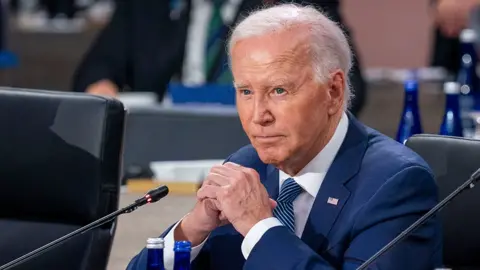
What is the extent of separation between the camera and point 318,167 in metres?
2.41

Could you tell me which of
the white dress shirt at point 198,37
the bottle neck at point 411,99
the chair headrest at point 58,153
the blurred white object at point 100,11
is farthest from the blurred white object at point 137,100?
the blurred white object at point 100,11

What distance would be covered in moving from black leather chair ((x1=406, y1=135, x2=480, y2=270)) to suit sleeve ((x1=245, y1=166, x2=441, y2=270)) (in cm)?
30

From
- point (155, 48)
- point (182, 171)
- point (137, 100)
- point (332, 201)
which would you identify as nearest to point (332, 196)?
point (332, 201)

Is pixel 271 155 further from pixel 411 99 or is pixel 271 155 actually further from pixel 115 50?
pixel 115 50

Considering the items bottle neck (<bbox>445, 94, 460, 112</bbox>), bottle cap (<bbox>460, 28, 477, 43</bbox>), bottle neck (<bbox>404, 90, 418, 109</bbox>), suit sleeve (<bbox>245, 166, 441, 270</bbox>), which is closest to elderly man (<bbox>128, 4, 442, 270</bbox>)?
suit sleeve (<bbox>245, 166, 441, 270</bbox>)

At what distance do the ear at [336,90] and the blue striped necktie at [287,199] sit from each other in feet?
0.55

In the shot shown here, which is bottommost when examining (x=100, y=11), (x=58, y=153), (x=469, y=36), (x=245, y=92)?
(x=100, y=11)

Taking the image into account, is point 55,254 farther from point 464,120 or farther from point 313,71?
point 464,120

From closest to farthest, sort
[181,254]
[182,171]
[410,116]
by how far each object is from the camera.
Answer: [181,254], [410,116], [182,171]

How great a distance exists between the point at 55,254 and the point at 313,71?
2.94 ft

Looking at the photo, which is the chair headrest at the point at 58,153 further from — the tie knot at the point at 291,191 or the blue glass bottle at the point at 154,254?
the blue glass bottle at the point at 154,254

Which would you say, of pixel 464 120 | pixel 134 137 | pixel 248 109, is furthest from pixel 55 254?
pixel 464 120

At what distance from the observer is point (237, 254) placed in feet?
8.09

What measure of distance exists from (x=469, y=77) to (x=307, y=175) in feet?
7.61
